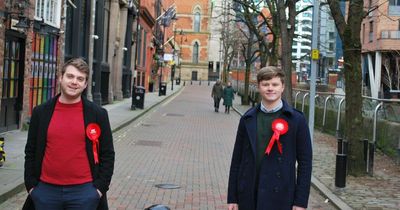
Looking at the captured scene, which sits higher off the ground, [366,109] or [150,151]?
[366,109]

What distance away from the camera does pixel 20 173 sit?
922cm

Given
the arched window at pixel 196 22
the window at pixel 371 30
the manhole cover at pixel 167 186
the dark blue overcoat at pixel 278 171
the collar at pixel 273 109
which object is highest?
the arched window at pixel 196 22

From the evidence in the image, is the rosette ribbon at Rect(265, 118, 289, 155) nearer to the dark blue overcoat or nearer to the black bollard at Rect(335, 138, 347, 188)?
the dark blue overcoat

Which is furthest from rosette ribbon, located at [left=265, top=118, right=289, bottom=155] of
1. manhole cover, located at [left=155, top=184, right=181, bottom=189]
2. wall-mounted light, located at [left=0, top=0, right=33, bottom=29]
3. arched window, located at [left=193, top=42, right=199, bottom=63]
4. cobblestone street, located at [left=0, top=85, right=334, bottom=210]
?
arched window, located at [left=193, top=42, right=199, bottom=63]

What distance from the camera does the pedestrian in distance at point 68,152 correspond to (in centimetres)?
382

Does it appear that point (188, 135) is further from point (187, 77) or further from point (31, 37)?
point (187, 77)

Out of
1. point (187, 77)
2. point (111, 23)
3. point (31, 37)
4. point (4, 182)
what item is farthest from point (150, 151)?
point (187, 77)

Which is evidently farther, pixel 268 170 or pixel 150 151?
pixel 150 151

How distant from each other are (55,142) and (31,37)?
12.2 metres

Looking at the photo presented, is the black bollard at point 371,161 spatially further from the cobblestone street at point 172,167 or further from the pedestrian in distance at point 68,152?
the pedestrian in distance at point 68,152

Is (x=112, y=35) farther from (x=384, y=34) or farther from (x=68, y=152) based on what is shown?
(x=384, y=34)

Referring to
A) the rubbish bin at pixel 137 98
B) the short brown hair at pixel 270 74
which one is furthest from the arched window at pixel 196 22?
the short brown hair at pixel 270 74

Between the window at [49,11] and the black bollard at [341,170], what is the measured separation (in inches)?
407

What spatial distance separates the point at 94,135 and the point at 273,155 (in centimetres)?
122
